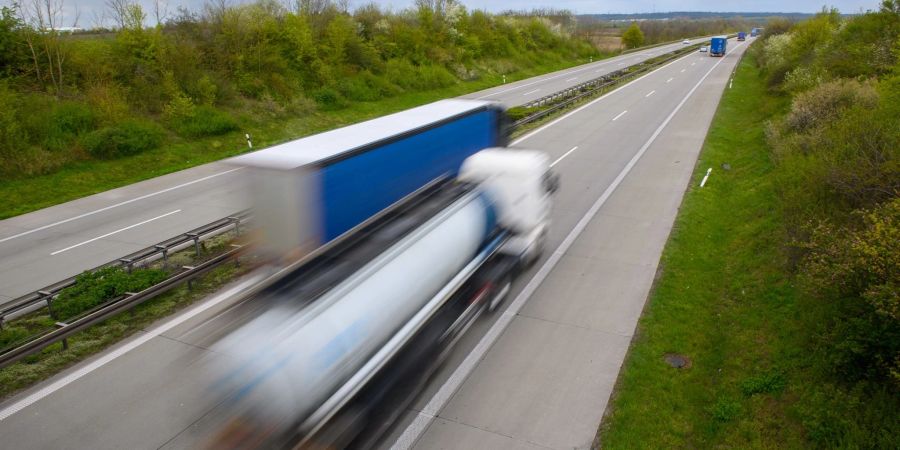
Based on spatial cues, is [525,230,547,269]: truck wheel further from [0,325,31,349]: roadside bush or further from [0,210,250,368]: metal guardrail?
[0,325,31,349]: roadside bush

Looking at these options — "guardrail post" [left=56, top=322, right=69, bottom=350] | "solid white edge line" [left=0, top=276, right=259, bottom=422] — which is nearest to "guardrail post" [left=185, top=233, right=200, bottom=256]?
"solid white edge line" [left=0, top=276, right=259, bottom=422]

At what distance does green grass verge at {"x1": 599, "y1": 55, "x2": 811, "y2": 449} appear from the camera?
22.2 feet

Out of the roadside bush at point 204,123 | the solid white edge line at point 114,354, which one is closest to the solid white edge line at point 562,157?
the solid white edge line at point 114,354

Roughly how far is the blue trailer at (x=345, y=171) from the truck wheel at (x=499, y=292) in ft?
8.12

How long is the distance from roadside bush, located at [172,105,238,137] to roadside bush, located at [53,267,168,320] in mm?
13680

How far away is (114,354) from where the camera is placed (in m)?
8.41

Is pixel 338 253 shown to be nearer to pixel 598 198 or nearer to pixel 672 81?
pixel 598 198

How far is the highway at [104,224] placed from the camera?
11.7 meters

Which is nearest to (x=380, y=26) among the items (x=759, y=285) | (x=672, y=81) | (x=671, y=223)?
(x=672, y=81)

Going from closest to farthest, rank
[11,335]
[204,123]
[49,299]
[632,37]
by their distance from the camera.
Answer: [11,335], [49,299], [204,123], [632,37]

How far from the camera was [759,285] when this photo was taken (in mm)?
10023

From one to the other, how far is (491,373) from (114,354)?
6.01 metres

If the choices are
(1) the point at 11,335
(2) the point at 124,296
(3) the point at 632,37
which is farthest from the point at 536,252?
(3) the point at 632,37

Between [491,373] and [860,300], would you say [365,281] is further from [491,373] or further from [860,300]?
[860,300]
